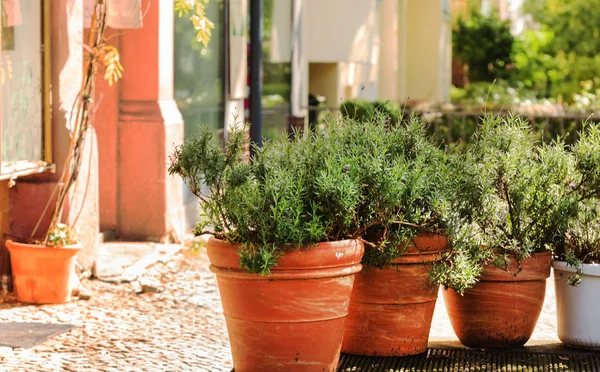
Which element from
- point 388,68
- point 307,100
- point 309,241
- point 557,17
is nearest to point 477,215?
point 309,241

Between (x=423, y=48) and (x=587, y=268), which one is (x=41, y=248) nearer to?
(x=587, y=268)

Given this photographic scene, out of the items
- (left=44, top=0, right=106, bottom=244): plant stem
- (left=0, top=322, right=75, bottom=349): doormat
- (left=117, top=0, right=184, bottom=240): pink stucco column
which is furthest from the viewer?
(left=117, top=0, right=184, bottom=240): pink stucco column

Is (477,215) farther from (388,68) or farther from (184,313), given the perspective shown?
(388,68)

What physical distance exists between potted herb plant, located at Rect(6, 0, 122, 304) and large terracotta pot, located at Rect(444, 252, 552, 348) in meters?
3.09

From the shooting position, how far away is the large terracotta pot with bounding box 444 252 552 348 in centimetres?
592

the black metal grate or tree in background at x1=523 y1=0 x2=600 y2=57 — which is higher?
tree in background at x1=523 y1=0 x2=600 y2=57

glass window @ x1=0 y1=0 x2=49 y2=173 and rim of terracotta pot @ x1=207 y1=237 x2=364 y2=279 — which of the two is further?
glass window @ x1=0 y1=0 x2=49 y2=173

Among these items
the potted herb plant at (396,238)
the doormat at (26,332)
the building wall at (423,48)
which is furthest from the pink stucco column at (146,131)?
the building wall at (423,48)

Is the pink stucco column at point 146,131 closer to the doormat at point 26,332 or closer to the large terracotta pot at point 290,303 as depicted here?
the doormat at point 26,332

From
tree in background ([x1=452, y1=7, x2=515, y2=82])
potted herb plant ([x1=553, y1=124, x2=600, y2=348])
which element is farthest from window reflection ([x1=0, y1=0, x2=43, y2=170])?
tree in background ([x1=452, y1=7, x2=515, y2=82])

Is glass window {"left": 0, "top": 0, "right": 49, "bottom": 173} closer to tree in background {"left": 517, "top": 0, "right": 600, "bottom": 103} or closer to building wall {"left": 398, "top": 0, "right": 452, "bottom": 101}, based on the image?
building wall {"left": 398, "top": 0, "right": 452, "bottom": 101}

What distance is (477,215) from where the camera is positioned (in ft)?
19.1

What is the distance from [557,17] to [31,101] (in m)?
30.8

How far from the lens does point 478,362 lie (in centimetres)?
580
